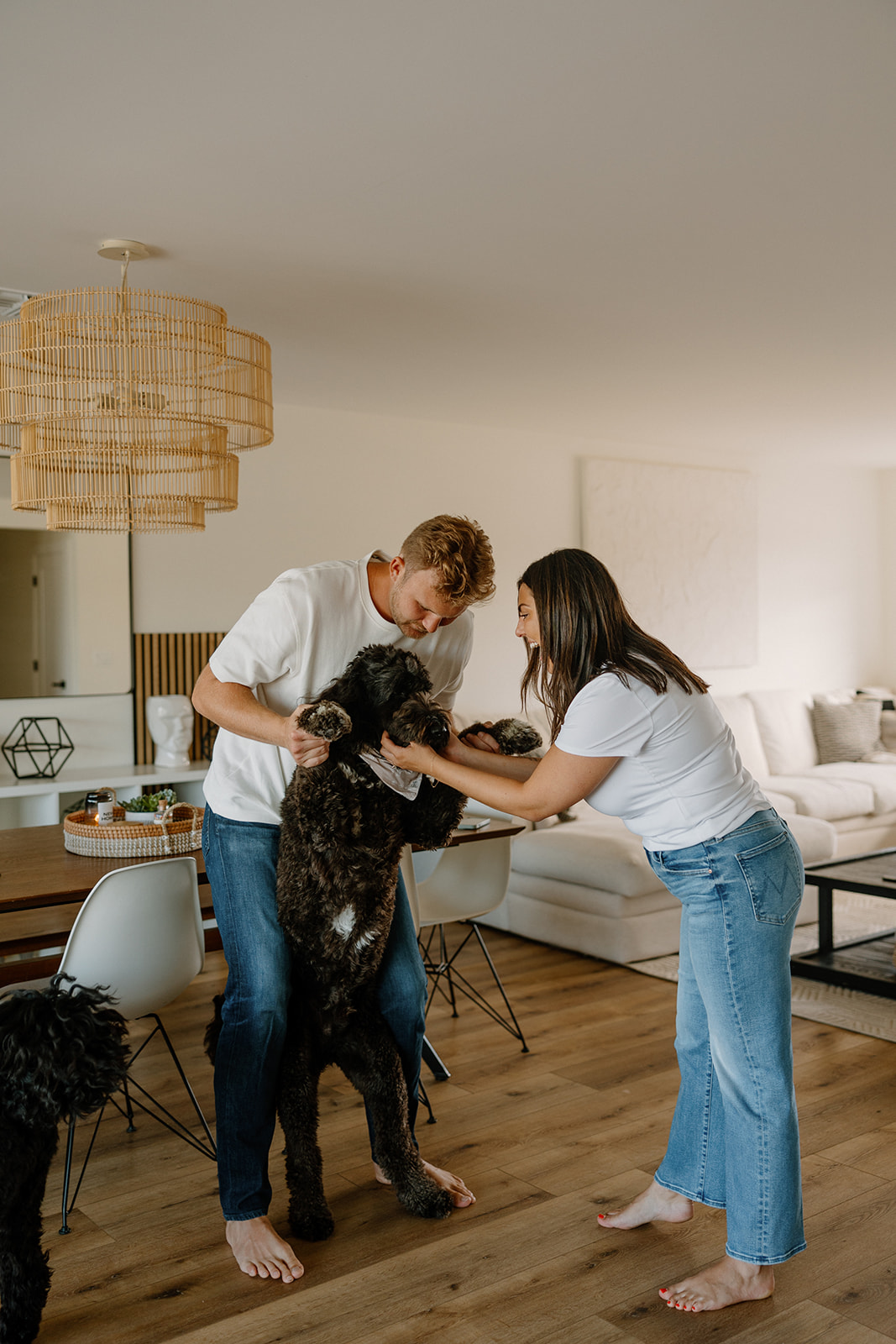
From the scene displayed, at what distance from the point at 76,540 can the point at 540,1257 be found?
144 inches

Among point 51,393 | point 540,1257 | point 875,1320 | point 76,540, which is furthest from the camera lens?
point 76,540

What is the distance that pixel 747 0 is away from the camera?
1995 millimetres

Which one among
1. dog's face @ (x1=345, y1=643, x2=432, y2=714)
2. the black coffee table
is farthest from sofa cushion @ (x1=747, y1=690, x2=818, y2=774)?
dog's face @ (x1=345, y1=643, x2=432, y2=714)

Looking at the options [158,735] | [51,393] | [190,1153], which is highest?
[51,393]

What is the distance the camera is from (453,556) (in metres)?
2.04

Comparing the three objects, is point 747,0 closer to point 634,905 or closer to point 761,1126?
point 761,1126

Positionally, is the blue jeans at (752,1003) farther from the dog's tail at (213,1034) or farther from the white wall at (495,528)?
the white wall at (495,528)

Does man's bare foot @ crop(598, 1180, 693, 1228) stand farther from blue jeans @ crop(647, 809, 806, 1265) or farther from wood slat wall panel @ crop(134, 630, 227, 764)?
wood slat wall panel @ crop(134, 630, 227, 764)

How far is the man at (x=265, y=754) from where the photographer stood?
2.08 m

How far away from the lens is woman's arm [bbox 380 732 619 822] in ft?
6.28

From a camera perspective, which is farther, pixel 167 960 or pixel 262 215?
pixel 262 215

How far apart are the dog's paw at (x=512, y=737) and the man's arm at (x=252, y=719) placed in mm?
356

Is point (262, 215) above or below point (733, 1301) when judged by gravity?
above

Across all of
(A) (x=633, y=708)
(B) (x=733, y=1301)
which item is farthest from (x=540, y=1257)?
(A) (x=633, y=708)
